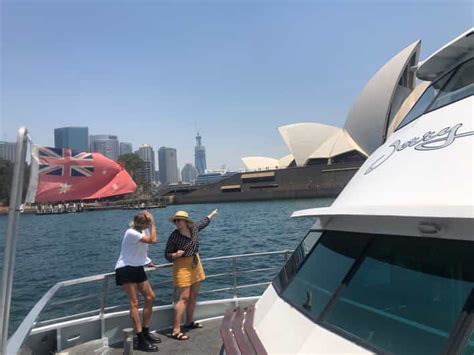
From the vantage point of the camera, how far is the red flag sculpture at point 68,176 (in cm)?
211

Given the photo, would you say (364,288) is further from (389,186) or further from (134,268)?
(134,268)

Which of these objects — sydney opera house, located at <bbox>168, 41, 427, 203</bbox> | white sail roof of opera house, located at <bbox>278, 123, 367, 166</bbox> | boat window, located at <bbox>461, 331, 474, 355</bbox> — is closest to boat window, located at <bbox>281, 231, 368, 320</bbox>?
boat window, located at <bbox>461, 331, 474, 355</bbox>

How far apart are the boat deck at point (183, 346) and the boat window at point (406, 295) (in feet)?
7.58

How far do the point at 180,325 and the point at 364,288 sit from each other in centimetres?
309

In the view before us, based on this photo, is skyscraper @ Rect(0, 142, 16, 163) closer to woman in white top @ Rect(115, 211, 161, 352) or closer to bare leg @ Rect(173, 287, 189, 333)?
woman in white top @ Rect(115, 211, 161, 352)

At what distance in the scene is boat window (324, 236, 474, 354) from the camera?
1619 millimetres

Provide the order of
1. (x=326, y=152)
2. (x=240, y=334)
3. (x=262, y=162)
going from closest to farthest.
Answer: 1. (x=240, y=334)
2. (x=326, y=152)
3. (x=262, y=162)

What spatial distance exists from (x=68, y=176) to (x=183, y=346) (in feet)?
8.04

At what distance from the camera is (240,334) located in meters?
2.42

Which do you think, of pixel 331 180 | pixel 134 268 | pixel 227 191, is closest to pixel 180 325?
pixel 134 268

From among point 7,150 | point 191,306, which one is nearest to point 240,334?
point 7,150

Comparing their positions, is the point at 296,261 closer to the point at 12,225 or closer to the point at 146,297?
the point at 12,225

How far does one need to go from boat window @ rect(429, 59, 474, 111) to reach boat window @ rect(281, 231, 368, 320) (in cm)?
109

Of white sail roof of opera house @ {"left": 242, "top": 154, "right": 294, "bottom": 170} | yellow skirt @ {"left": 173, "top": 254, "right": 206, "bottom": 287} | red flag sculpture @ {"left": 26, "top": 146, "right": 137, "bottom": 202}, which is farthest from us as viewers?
white sail roof of opera house @ {"left": 242, "top": 154, "right": 294, "bottom": 170}
